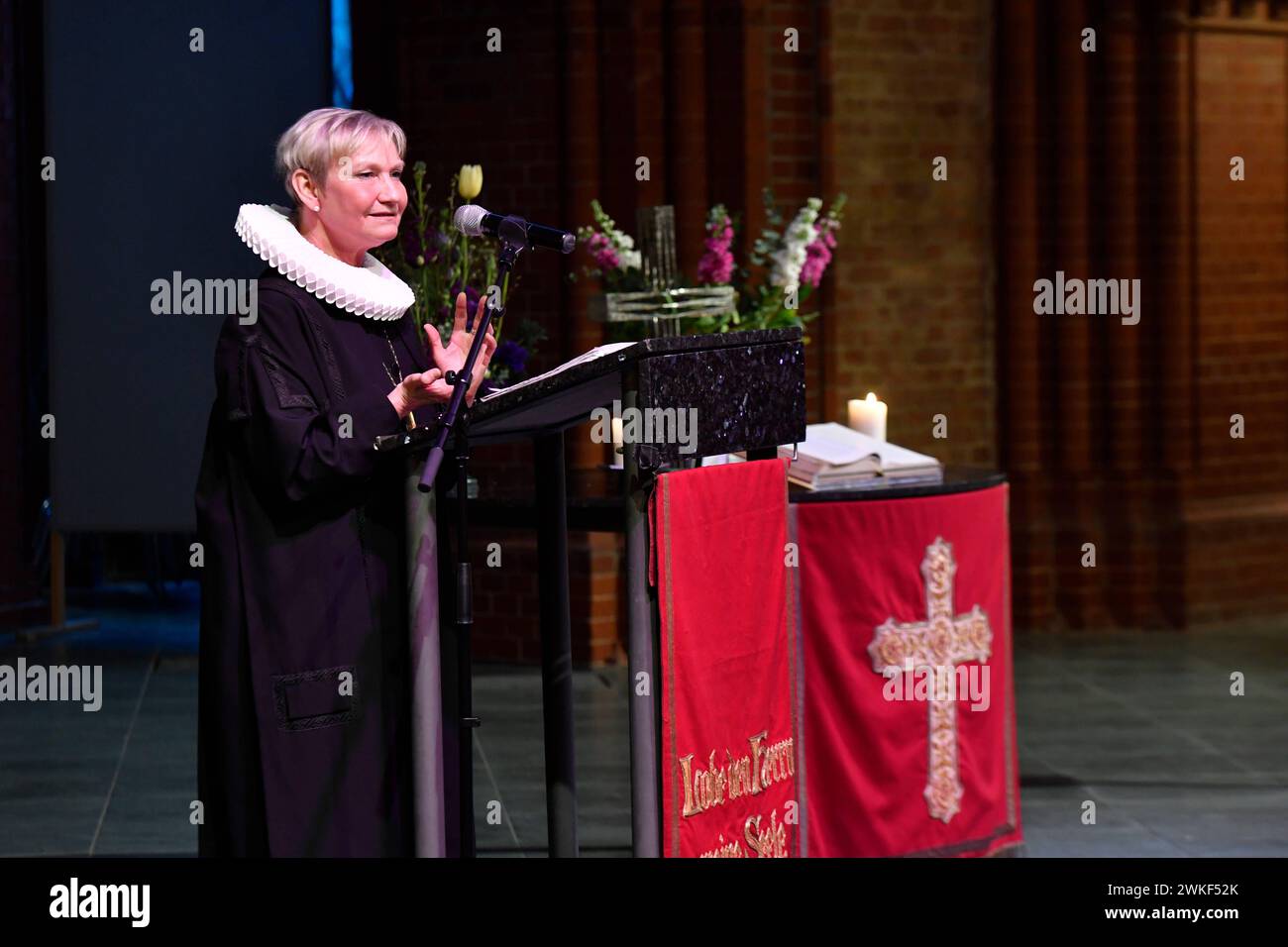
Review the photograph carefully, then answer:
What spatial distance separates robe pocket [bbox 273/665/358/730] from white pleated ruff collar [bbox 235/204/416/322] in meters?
0.61

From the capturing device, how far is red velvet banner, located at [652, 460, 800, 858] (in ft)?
10.3

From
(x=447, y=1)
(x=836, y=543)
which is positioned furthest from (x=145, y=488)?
(x=836, y=543)

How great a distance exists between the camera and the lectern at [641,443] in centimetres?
295

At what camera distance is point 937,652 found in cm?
481

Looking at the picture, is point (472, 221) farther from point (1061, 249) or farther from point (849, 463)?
point (1061, 249)

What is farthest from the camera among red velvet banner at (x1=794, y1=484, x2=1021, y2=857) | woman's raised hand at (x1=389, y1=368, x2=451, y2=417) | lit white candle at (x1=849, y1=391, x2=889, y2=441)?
lit white candle at (x1=849, y1=391, x2=889, y2=441)

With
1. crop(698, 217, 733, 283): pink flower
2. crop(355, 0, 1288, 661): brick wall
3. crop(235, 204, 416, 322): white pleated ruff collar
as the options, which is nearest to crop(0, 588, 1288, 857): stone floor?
crop(355, 0, 1288, 661): brick wall

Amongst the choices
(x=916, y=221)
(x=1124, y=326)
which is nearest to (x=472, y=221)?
(x=916, y=221)

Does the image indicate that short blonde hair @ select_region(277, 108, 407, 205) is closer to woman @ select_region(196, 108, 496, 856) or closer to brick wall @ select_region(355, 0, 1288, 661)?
woman @ select_region(196, 108, 496, 856)

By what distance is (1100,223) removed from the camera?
874cm

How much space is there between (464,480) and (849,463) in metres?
2.02

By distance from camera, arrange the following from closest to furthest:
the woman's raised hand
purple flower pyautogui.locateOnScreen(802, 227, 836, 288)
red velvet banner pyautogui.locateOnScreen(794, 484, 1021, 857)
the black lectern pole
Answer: the woman's raised hand, the black lectern pole, red velvet banner pyautogui.locateOnScreen(794, 484, 1021, 857), purple flower pyautogui.locateOnScreen(802, 227, 836, 288)

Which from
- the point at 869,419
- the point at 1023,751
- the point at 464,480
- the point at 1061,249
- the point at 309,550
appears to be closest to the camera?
the point at 464,480
